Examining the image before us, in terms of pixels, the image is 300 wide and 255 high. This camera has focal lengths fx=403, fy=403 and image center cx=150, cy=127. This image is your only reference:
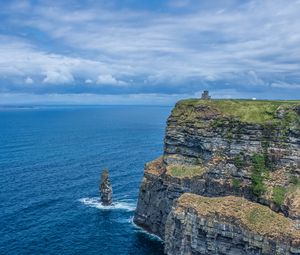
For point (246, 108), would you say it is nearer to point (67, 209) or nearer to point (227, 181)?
point (227, 181)

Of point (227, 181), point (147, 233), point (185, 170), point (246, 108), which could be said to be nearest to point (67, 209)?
point (147, 233)

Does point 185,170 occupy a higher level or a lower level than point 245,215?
higher

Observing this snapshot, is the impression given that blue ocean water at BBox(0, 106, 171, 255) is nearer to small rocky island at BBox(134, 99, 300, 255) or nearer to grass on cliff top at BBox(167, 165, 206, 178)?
small rocky island at BBox(134, 99, 300, 255)

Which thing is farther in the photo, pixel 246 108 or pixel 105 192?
pixel 105 192

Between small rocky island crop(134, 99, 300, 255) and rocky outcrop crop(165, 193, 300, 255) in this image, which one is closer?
rocky outcrop crop(165, 193, 300, 255)

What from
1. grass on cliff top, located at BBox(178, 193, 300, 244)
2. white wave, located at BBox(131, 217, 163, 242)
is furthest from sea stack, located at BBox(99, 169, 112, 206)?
grass on cliff top, located at BBox(178, 193, 300, 244)

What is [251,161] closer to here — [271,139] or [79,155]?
[271,139]
